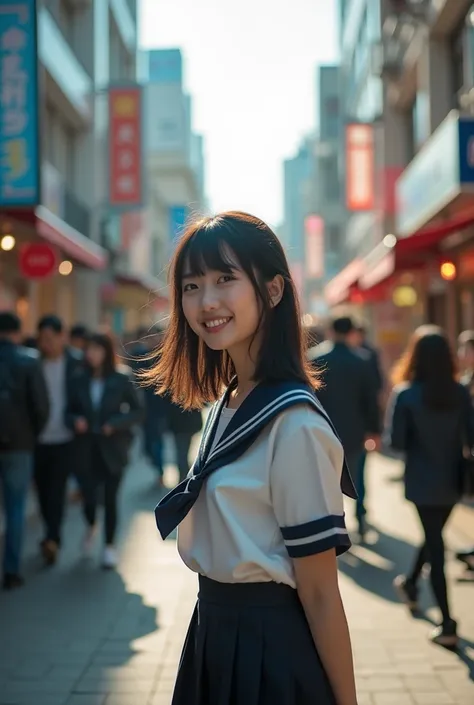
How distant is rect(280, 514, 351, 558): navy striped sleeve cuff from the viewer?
73.3 inches

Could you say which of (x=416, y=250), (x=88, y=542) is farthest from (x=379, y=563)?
(x=416, y=250)

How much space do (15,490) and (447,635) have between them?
331 cm

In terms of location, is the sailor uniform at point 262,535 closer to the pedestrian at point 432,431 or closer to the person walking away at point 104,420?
the pedestrian at point 432,431

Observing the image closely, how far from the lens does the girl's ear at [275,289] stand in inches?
83.7

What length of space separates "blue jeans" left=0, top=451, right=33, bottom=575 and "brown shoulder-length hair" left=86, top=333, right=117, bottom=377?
1039 millimetres

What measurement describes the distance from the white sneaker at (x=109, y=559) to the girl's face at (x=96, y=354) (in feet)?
4.90

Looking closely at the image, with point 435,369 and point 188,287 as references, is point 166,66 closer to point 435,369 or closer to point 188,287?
point 435,369

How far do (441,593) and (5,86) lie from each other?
25.9 feet

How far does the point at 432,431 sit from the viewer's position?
576 centimetres

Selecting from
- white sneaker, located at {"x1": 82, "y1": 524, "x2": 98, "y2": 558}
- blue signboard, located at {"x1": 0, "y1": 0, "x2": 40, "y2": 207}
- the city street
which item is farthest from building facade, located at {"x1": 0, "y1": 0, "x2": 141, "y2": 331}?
the city street

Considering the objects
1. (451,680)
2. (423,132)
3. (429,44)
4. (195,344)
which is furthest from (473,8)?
(195,344)

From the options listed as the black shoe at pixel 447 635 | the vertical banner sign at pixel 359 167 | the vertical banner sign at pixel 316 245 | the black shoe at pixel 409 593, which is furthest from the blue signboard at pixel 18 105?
the vertical banner sign at pixel 316 245

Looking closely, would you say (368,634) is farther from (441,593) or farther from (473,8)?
(473,8)

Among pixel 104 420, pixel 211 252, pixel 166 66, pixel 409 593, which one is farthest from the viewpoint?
pixel 166 66
